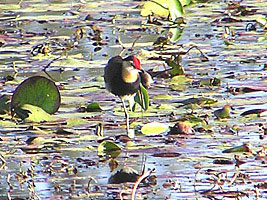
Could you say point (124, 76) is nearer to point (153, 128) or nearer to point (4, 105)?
point (153, 128)

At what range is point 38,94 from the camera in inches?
263

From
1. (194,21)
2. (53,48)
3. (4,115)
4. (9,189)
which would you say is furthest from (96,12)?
(9,189)

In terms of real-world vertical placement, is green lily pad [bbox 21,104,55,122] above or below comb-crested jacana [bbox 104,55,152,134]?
below

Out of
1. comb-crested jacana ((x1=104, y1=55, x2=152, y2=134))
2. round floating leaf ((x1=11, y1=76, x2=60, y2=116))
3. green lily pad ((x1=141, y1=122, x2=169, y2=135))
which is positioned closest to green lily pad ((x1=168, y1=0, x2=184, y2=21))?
round floating leaf ((x1=11, y1=76, x2=60, y2=116))

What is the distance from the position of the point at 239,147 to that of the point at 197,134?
1.93 ft

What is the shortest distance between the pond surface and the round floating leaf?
0.13 m

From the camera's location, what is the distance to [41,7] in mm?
12852

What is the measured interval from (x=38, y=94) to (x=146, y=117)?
778mm

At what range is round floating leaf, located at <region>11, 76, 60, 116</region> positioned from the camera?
666cm

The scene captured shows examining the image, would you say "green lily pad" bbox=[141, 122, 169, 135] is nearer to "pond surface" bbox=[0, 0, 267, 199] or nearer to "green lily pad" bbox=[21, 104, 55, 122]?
"pond surface" bbox=[0, 0, 267, 199]

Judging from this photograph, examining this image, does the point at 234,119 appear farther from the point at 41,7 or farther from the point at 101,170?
the point at 41,7

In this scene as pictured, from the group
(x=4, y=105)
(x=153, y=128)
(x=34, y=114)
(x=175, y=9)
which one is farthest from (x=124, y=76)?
(x=175, y=9)

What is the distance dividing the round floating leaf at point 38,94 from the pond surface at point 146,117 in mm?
127

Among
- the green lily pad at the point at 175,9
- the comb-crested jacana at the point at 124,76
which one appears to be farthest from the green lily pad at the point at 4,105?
the green lily pad at the point at 175,9
